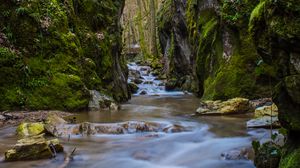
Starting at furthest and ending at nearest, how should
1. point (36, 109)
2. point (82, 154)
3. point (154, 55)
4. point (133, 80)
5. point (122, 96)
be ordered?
1. point (154, 55)
2. point (133, 80)
3. point (122, 96)
4. point (36, 109)
5. point (82, 154)

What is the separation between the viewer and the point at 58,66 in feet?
43.1

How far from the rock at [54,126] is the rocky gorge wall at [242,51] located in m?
4.36

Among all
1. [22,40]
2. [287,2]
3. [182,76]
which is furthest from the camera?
[182,76]

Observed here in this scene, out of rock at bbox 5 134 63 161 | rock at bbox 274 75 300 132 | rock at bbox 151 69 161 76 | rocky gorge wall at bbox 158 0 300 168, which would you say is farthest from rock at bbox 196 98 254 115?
rock at bbox 151 69 161 76

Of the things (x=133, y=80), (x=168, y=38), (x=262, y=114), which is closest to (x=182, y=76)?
(x=133, y=80)

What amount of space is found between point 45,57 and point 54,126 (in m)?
4.71

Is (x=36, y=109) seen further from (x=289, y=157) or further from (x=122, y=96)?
(x=289, y=157)

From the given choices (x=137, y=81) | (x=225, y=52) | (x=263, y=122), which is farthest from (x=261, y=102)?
(x=137, y=81)

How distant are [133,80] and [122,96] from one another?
9.28m

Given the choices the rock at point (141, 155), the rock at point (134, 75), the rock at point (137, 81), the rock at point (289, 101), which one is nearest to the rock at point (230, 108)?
the rock at point (141, 155)

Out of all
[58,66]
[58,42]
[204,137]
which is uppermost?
[58,42]

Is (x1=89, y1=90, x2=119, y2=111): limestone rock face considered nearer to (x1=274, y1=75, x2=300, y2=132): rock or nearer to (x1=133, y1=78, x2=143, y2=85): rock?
(x1=274, y1=75, x2=300, y2=132): rock

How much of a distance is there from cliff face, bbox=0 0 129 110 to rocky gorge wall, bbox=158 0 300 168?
4.52 meters

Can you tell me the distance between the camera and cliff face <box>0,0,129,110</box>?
1205cm
